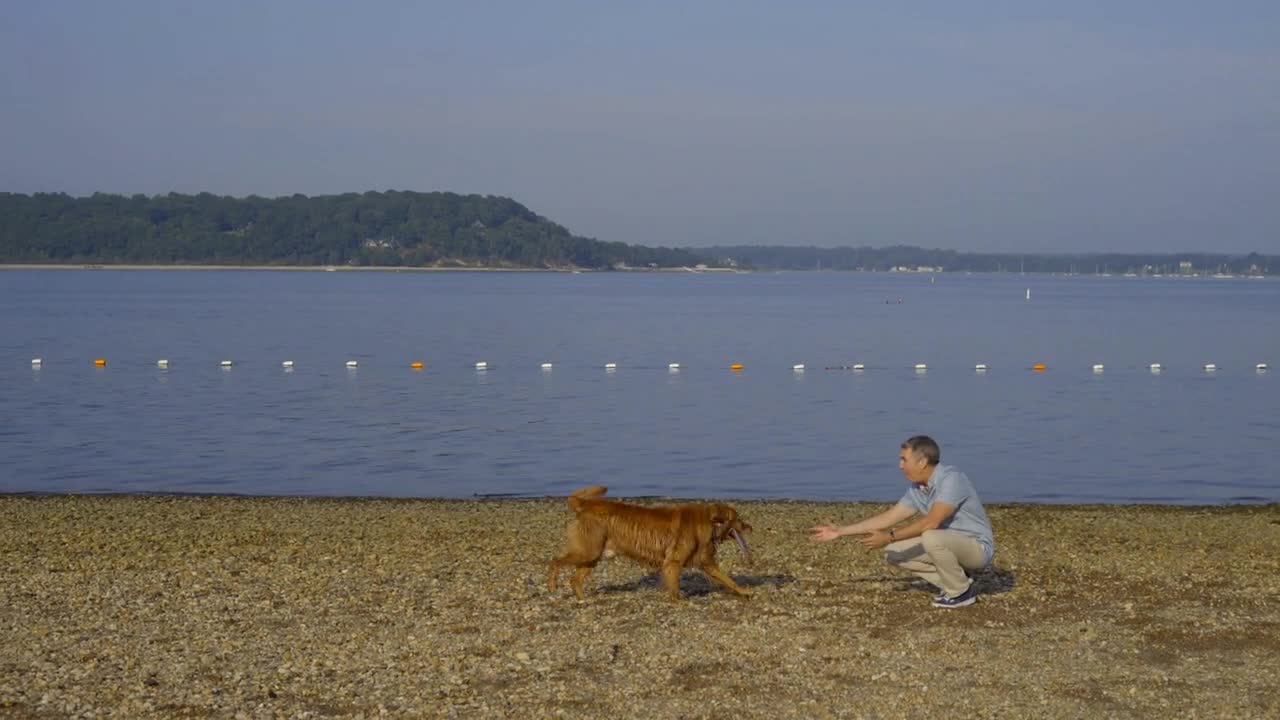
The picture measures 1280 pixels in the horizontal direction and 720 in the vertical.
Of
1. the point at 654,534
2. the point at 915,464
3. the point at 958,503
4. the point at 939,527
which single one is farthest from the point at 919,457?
the point at 654,534

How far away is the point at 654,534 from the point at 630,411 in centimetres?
2507

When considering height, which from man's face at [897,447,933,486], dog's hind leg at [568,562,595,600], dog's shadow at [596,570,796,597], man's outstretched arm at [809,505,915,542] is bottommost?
dog's shadow at [596,570,796,597]

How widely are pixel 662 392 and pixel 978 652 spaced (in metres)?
31.5

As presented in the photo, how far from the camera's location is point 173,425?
32.0m

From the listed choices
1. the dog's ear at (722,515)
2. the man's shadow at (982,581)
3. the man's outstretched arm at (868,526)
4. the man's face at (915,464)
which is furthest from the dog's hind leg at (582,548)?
the man's shadow at (982,581)

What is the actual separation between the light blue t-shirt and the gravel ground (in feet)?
1.87

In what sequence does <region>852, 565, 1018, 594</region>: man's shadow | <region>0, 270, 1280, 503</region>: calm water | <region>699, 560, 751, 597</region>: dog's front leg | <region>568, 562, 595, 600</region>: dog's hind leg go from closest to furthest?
<region>699, 560, 751, 597</region>: dog's front leg → <region>568, 562, 595, 600</region>: dog's hind leg → <region>852, 565, 1018, 594</region>: man's shadow → <region>0, 270, 1280, 503</region>: calm water

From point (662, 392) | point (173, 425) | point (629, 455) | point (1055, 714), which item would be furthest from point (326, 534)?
point (662, 392)

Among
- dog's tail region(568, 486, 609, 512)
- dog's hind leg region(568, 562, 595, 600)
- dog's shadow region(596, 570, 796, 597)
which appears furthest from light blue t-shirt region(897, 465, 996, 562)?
dog's hind leg region(568, 562, 595, 600)

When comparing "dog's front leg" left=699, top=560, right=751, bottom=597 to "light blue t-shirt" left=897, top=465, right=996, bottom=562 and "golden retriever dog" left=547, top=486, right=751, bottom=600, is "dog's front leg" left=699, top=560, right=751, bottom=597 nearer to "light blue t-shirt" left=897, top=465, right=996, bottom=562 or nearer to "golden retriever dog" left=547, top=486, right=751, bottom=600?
"golden retriever dog" left=547, top=486, right=751, bottom=600

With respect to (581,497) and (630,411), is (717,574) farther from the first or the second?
(630,411)

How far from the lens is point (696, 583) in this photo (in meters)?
11.8

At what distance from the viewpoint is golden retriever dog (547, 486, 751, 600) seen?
10719mm

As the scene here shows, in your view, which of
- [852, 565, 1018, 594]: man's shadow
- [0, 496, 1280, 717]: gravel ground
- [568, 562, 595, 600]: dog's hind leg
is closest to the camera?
[0, 496, 1280, 717]: gravel ground
